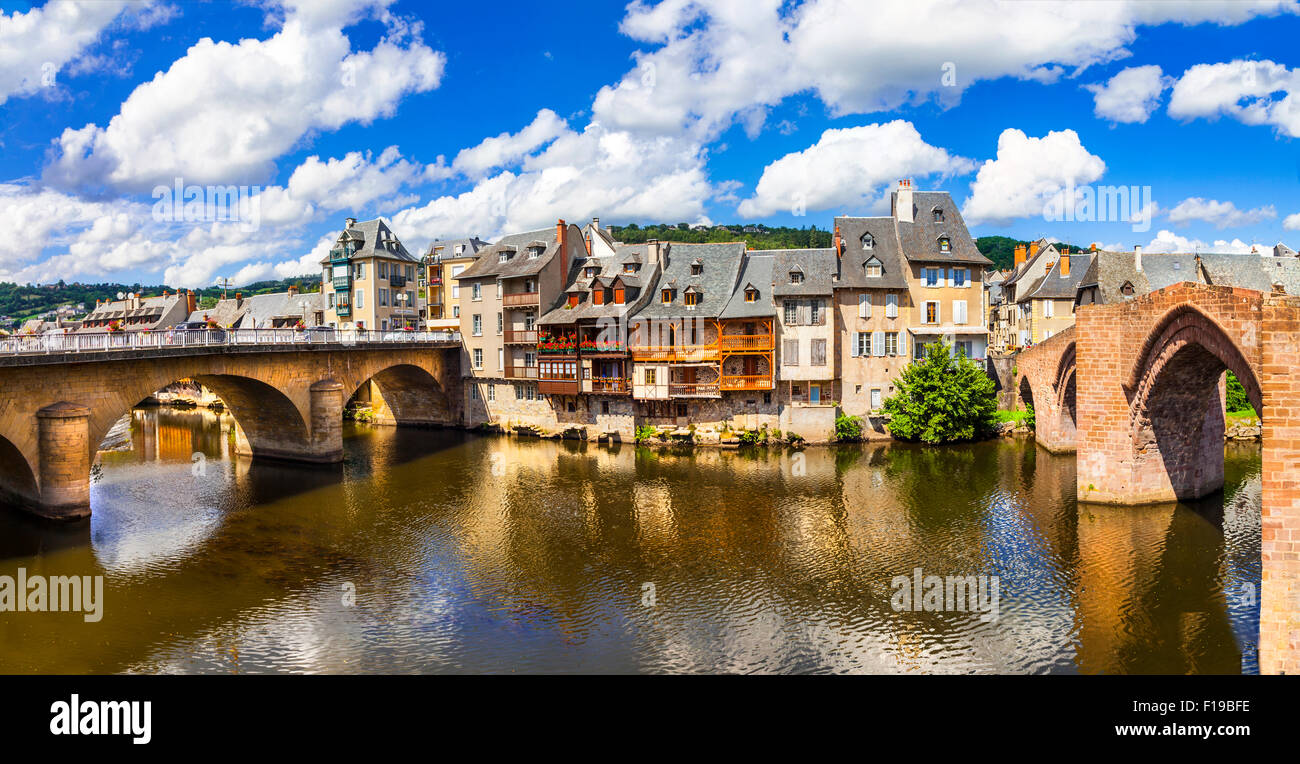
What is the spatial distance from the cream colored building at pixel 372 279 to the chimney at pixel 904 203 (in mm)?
47484

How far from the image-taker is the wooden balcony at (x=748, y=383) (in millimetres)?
48500

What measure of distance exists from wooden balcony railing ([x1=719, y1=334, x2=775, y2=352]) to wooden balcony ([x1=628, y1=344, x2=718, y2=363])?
33.4 inches

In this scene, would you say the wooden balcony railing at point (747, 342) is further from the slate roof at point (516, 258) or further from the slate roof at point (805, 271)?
the slate roof at point (516, 258)

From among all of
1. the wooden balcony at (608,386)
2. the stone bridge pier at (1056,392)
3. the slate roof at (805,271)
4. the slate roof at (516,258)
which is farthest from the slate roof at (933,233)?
the slate roof at (516,258)

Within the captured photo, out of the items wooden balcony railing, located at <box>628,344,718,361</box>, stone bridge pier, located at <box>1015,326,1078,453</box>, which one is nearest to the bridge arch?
stone bridge pier, located at <box>1015,326,1078,453</box>

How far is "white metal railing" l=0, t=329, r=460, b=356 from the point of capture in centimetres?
3025

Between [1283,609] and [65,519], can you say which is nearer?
[1283,609]

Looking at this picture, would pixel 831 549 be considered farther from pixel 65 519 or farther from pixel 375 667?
pixel 65 519

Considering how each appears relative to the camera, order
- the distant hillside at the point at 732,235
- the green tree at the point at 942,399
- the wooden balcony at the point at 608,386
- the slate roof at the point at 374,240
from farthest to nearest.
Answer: the distant hillside at the point at 732,235 → the slate roof at the point at 374,240 → the wooden balcony at the point at 608,386 → the green tree at the point at 942,399

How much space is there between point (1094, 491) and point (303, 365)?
1700 inches

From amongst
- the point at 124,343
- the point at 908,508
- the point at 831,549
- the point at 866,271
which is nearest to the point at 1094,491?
the point at 908,508

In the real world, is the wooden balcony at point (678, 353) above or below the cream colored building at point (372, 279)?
below

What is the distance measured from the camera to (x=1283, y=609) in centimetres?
1700

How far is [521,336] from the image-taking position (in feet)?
185
